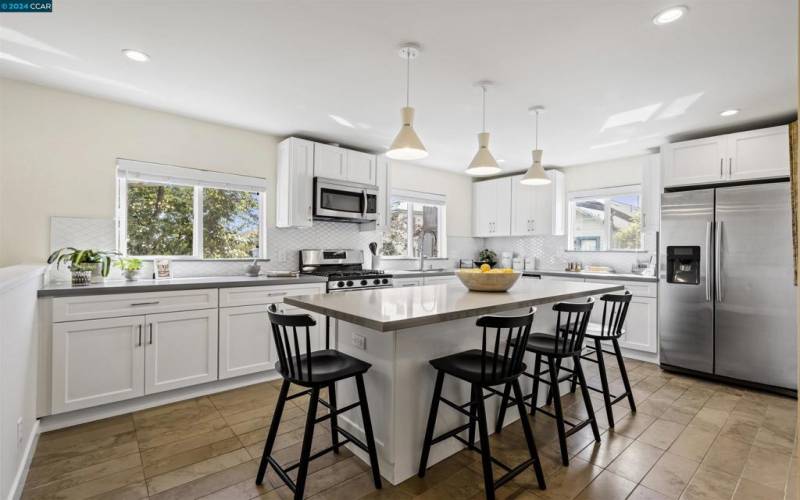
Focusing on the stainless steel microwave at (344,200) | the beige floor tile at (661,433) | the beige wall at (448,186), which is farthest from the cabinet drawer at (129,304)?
the beige floor tile at (661,433)

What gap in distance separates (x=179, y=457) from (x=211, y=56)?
2.50m

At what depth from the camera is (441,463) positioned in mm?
2141

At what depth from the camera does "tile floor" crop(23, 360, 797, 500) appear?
191 cm

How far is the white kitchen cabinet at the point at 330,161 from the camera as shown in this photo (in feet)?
13.5

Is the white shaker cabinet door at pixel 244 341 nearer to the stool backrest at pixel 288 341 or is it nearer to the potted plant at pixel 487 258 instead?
the stool backrest at pixel 288 341

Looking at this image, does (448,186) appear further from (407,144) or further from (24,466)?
(24,466)

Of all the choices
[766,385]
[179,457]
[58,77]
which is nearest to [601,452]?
[766,385]

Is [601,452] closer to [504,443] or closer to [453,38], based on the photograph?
[504,443]

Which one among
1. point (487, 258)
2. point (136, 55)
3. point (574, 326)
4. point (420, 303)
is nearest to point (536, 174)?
point (574, 326)

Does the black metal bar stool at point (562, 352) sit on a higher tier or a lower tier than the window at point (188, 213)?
lower

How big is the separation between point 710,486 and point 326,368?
210 cm

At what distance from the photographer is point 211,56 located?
248 centimetres

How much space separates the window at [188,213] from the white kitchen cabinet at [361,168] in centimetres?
98

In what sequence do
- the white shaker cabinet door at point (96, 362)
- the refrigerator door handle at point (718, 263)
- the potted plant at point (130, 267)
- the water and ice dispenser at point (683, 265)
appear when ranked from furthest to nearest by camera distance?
the water and ice dispenser at point (683, 265) → the refrigerator door handle at point (718, 263) → the potted plant at point (130, 267) → the white shaker cabinet door at point (96, 362)
